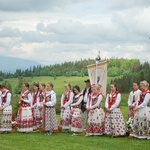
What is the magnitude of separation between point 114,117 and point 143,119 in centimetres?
104

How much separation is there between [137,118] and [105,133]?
128cm

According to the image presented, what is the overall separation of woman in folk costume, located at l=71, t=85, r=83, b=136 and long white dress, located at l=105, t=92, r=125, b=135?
101 centimetres

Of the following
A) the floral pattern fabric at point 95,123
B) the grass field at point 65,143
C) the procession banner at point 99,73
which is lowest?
the grass field at point 65,143

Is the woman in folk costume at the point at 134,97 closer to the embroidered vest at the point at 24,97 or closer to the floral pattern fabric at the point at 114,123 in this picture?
the floral pattern fabric at the point at 114,123

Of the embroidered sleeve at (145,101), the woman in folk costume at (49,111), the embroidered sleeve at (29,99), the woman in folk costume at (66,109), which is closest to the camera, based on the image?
the embroidered sleeve at (145,101)

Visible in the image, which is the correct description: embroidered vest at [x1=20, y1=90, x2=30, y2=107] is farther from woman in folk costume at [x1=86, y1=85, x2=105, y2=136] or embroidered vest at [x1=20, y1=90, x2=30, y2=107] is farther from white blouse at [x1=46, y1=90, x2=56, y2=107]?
woman in folk costume at [x1=86, y1=85, x2=105, y2=136]

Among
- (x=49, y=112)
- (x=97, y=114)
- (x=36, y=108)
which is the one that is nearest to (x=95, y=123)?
(x=97, y=114)

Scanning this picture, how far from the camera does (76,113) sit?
13.5 meters

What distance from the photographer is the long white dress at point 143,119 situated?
12125mm

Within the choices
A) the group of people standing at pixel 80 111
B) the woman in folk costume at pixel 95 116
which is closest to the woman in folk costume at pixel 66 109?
the group of people standing at pixel 80 111

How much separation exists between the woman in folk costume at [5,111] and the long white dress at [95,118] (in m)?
2.78

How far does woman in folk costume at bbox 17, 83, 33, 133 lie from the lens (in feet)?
44.7

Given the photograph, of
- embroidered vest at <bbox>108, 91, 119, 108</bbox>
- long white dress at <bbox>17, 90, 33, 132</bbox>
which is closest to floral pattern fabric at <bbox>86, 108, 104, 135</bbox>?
embroidered vest at <bbox>108, 91, 119, 108</bbox>

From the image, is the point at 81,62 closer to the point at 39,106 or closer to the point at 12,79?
the point at 12,79
